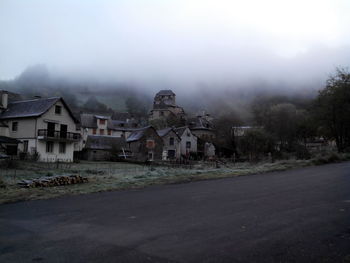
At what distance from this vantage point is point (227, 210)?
902 cm

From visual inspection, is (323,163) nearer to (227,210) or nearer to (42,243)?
Result: (227,210)

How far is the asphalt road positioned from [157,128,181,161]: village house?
1817 inches

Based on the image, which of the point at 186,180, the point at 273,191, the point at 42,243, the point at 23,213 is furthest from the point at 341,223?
the point at 186,180

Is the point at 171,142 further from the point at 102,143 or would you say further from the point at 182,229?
the point at 182,229

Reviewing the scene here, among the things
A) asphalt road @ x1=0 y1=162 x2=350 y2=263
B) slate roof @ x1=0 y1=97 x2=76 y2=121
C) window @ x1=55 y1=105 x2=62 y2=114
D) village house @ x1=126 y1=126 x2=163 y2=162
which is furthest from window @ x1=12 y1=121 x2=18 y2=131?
asphalt road @ x1=0 y1=162 x2=350 y2=263

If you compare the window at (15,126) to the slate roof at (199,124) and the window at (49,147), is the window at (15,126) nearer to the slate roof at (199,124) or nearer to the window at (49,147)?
the window at (49,147)

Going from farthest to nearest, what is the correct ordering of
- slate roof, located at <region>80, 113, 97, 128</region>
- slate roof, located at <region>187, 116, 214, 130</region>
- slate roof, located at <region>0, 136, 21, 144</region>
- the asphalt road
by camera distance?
slate roof, located at <region>187, 116, 214, 130</region>, slate roof, located at <region>80, 113, 97, 128</region>, slate roof, located at <region>0, 136, 21, 144</region>, the asphalt road

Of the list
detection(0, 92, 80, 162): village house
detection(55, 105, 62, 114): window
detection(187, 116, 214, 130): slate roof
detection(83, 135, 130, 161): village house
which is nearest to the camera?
detection(0, 92, 80, 162): village house

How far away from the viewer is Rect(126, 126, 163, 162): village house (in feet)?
172

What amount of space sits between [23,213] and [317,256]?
835 centimetres

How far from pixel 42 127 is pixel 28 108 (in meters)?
3.86

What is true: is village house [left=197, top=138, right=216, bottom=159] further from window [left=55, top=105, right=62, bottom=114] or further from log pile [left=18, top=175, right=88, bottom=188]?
log pile [left=18, top=175, right=88, bottom=188]

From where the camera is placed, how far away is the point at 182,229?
695cm

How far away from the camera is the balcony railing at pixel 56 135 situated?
37.3 meters
